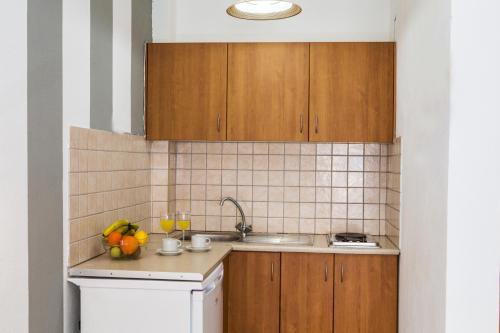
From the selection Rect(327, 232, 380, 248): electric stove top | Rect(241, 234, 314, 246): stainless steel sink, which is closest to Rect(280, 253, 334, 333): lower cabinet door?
Rect(327, 232, 380, 248): electric stove top

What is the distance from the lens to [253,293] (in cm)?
379

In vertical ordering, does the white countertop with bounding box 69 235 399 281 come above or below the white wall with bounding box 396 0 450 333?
below

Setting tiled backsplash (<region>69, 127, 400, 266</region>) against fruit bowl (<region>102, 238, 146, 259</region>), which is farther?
tiled backsplash (<region>69, 127, 400, 266</region>)

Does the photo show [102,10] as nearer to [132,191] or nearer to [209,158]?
[132,191]

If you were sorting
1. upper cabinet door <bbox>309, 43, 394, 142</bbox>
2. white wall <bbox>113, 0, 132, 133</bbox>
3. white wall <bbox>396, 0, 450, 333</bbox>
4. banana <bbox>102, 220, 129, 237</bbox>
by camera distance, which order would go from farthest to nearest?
upper cabinet door <bbox>309, 43, 394, 142</bbox> → white wall <bbox>113, 0, 132, 133</bbox> → banana <bbox>102, 220, 129, 237</bbox> → white wall <bbox>396, 0, 450, 333</bbox>

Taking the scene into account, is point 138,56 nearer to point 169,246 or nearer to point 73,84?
point 73,84

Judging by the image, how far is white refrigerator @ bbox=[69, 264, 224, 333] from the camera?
276cm

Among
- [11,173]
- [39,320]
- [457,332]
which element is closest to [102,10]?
[11,173]

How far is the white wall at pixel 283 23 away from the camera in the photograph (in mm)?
4172

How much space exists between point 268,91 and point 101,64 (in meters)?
1.18

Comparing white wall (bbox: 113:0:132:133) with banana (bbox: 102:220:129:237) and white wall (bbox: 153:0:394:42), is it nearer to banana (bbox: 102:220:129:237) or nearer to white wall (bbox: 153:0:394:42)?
white wall (bbox: 153:0:394:42)

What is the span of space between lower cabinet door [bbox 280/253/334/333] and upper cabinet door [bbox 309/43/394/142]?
2.71 feet

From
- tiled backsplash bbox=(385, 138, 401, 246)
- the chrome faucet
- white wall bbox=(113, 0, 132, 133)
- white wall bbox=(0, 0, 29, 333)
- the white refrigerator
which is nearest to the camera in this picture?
white wall bbox=(0, 0, 29, 333)

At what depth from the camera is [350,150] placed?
13.9 ft
